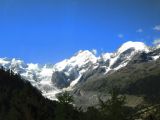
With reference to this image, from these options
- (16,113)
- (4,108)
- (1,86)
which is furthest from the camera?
(1,86)

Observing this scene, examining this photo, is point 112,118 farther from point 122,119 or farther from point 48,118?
point 48,118

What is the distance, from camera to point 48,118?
2520 inches

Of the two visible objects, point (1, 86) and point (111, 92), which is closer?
point (111, 92)

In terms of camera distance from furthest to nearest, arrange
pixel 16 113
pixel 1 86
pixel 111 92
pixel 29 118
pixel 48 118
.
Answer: pixel 1 86 → pixel 48 118 → pixel 16 113 → pixel 111 92 → pixel 29 118

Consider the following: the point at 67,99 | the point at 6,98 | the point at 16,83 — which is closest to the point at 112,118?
the point at 67,99

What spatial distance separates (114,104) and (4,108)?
51117 millimetres

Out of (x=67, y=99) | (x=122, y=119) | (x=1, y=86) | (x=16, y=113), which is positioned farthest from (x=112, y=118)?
(x=1, y=86)

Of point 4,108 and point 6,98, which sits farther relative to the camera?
point 6,98

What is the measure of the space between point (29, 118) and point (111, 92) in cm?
1168

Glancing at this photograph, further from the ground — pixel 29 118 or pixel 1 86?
pixel 1 86

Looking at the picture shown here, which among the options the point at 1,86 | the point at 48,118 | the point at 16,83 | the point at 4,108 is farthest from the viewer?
the point at 16,83

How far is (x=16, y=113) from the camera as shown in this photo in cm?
5875

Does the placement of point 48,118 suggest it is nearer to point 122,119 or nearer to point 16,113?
point 16,113

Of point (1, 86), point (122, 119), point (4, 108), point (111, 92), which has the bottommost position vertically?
point (122, 119)
